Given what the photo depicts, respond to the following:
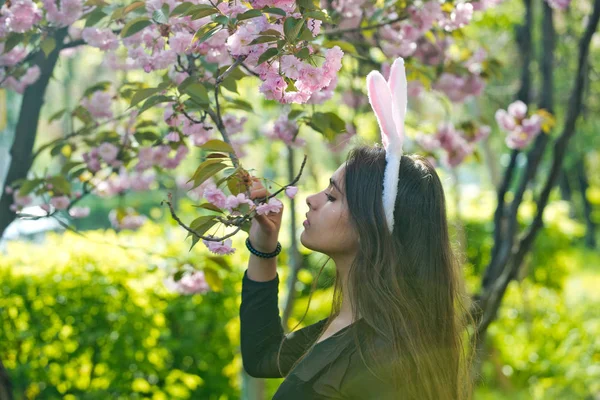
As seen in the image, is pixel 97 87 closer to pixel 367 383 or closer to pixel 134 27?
pixel 134 27

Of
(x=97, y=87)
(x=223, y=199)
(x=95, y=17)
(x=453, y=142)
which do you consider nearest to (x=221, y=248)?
(x=223, y=199)

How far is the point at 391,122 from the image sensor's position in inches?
59.8

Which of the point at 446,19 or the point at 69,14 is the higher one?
the point at 69,14

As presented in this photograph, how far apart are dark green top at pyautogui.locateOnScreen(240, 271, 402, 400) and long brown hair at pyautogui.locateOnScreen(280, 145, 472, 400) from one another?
1.2 inches

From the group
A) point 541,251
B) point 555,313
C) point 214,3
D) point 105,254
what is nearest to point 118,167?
point 214,3

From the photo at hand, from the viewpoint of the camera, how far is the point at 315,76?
137 cm

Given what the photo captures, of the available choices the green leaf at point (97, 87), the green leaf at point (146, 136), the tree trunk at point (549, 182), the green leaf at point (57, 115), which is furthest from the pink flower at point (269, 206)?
the tree trunk at point (549, 182)

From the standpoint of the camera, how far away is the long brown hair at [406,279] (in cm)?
149

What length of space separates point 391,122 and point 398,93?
61mm

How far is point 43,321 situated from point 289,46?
2.57 meters

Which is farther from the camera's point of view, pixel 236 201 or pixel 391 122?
pixel 391 122

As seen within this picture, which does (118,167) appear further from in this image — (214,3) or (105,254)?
(105,254)

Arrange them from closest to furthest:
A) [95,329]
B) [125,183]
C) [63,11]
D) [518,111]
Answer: [63,11]
[125,183]
[518,111]
[95,329]

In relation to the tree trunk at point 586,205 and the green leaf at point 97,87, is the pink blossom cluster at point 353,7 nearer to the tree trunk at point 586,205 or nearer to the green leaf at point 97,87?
the green leaf at point 97,87
